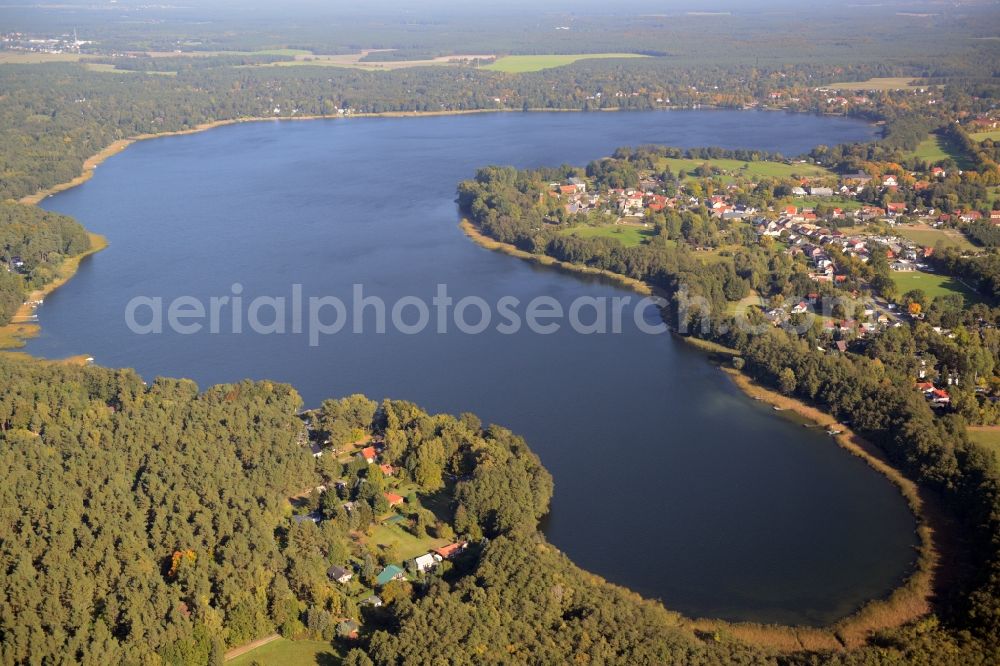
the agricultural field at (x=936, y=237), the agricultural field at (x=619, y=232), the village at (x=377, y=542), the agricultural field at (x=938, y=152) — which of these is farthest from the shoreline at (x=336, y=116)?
the village at (x=377, y=542)

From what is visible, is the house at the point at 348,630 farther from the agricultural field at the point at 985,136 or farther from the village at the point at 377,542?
the agricultural field at the point at 985,136

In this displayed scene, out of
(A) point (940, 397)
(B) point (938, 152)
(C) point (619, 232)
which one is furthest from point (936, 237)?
(B) point (938, 152)

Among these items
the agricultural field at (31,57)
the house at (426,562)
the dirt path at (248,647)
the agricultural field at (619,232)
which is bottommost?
the dirt path at (248,647)

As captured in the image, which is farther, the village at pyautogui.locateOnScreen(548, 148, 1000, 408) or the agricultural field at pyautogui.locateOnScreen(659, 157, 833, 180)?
the agricultural field at pyautogui.locateOnScreen(659, 157, 833, 180)

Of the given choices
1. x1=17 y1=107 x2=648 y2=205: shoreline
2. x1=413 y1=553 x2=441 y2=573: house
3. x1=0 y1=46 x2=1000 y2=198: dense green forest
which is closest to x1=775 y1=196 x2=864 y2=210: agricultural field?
x1=0 y1=46 x2=1000 y2=198: dense green forest

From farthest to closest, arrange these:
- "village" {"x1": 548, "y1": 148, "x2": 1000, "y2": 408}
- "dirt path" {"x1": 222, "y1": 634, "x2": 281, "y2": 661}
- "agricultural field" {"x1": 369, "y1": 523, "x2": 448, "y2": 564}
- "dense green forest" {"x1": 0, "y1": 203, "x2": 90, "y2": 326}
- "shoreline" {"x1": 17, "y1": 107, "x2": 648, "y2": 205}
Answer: "shoreline" {"x1": 17, "y1": 107, "x2": 648, "y2": 205} → "dense green forest" {"x1": 0, "y1": 203, "x2": 90, "y2": 326} → "village" {"x1": 548, "y1": 148, "x2": 1000, "y2": 408} → "agricultural field" {"x1": 369, "y1": 523, "x2": 448, "y2": 564} → "dirt path" {"x1": 222, "y1": 634, "x2": 281, "y2": 661}

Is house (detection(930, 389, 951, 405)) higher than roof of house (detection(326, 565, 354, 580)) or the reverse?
higher

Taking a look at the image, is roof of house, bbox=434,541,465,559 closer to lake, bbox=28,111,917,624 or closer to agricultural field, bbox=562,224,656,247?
lake, bbox=28,111,917,624

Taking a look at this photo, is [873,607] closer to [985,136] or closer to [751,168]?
[751,168]
